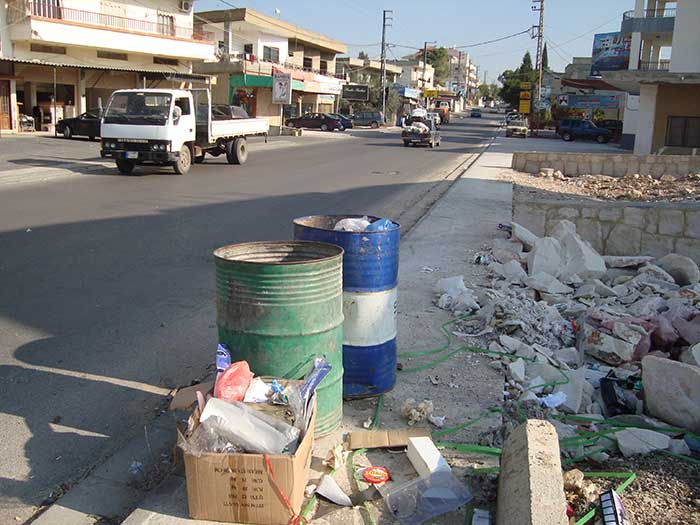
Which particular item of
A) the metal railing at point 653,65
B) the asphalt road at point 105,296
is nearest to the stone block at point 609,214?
the asphalt road at point 105,296

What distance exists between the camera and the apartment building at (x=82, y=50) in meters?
32.0

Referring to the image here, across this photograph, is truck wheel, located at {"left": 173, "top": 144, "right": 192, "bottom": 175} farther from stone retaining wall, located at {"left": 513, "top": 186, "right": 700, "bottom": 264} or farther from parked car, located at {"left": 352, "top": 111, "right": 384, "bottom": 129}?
parked car, located at {"left": 352, "top": 111, "right": 384, "bottom": 129}

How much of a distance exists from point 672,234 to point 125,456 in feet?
26.2

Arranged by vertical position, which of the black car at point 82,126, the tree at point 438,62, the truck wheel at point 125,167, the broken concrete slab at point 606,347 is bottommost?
the broken concrete slab at point 606,347

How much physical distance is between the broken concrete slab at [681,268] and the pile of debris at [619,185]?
759 cm

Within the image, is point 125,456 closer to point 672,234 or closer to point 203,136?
point 672,234

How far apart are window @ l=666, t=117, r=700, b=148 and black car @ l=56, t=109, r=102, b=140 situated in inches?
1113

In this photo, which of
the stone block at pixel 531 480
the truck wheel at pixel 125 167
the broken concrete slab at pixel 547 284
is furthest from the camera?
the truck wheel at pixel 125 167

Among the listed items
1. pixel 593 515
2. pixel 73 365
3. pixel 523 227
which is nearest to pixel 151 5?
pixel 523 227

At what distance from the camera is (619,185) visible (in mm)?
20141

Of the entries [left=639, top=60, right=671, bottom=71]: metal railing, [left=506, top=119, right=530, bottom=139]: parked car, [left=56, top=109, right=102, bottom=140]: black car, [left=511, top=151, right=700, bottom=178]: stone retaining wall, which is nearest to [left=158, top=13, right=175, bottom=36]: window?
[left=56, top=109, right=102, bottom=140]: black car

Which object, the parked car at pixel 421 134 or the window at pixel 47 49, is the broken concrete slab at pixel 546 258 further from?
the window at pixel 47 49

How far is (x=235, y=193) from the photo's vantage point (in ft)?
51.9

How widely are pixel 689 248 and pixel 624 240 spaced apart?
0.83 m
